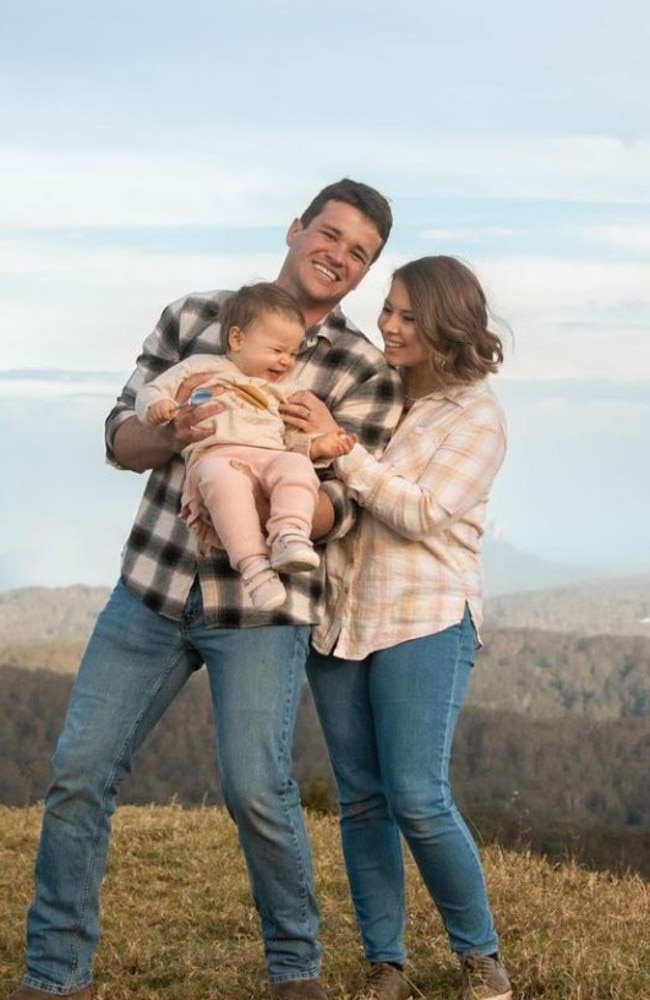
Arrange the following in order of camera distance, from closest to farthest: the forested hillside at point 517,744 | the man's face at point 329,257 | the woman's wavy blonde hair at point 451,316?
1. the woman's wavy blonde hair at point 451,316
2. the man's face at point 329,257
3. the forested hillside at point 517,744

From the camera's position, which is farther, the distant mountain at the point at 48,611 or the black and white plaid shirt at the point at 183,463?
the distant mountain at the point at 48,611

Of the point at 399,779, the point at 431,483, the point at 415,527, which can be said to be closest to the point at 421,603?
the point at 415,527

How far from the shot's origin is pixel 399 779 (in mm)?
4527

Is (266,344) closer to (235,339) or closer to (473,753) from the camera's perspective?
(235,339)

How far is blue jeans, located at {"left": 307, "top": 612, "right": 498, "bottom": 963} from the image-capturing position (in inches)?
179

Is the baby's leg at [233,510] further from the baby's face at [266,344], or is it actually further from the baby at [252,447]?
the baby's face at [266,344]

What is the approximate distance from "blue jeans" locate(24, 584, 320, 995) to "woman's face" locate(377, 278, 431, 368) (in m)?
0.95

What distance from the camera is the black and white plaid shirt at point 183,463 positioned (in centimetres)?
450

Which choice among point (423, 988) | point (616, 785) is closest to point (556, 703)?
point (616, 785)

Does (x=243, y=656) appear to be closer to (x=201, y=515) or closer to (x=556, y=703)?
(x=201, y=515)

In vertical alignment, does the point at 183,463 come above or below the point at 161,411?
below

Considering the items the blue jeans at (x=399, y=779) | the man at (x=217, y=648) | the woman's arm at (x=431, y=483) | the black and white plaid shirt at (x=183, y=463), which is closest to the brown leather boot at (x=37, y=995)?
the man at (x=217, y=648)

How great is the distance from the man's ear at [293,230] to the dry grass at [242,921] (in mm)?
2573

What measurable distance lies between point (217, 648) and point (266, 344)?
922 millimetres
